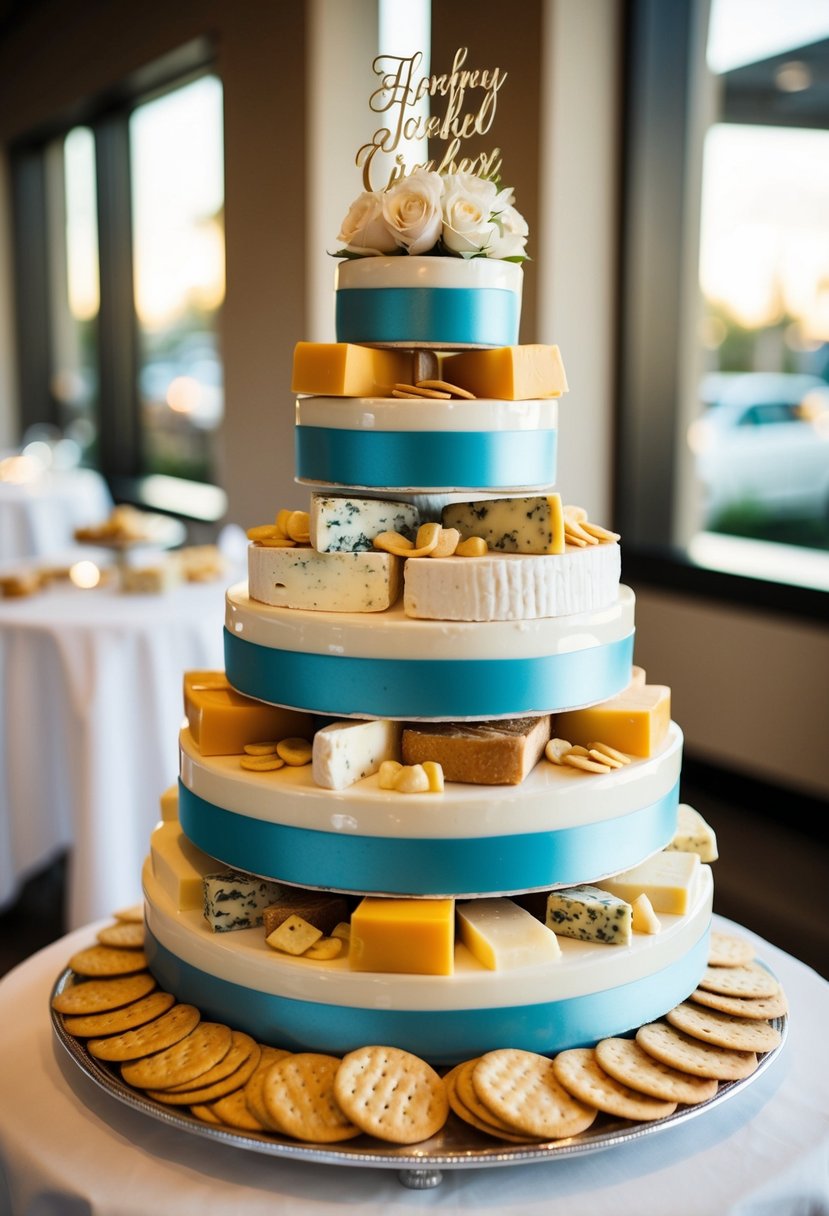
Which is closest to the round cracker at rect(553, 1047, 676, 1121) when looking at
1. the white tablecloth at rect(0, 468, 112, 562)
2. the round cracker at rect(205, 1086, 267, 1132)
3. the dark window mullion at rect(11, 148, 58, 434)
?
the round cracker at rect(205, 1086, 267, 1132)

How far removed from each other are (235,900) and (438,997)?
28 centimetres

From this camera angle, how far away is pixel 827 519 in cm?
389

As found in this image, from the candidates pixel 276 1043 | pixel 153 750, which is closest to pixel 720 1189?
pixel 276 1043

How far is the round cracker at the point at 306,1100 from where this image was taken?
119cm

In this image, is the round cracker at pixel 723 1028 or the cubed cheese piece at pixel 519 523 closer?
the round cracker at pixel 723 1028

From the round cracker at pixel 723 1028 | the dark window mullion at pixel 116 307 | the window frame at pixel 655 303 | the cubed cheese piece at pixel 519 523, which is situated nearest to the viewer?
the round cracker at pixel 723 1028

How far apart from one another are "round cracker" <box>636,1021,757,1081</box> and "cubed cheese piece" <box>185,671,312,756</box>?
0.56 meters

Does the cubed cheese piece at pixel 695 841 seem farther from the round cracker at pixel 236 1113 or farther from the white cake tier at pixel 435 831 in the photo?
the round cracker at pixel 236 1113

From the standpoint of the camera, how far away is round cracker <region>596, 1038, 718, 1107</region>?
1.25 meters

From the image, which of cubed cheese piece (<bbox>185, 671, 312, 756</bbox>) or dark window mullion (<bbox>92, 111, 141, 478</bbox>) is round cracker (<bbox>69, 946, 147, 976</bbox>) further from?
dark window mullion (<bbox>92, 111, 141, 478</bbox>)

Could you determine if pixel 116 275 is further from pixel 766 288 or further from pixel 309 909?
pixel 309 909

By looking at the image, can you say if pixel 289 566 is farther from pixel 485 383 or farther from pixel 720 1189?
pixel 720 1189

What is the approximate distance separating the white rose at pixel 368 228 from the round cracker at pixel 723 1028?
1.01 metres

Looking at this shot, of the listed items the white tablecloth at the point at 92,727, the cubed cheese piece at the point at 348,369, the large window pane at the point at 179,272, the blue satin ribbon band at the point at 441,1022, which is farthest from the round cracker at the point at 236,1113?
the large window pane at the point at 179,272
